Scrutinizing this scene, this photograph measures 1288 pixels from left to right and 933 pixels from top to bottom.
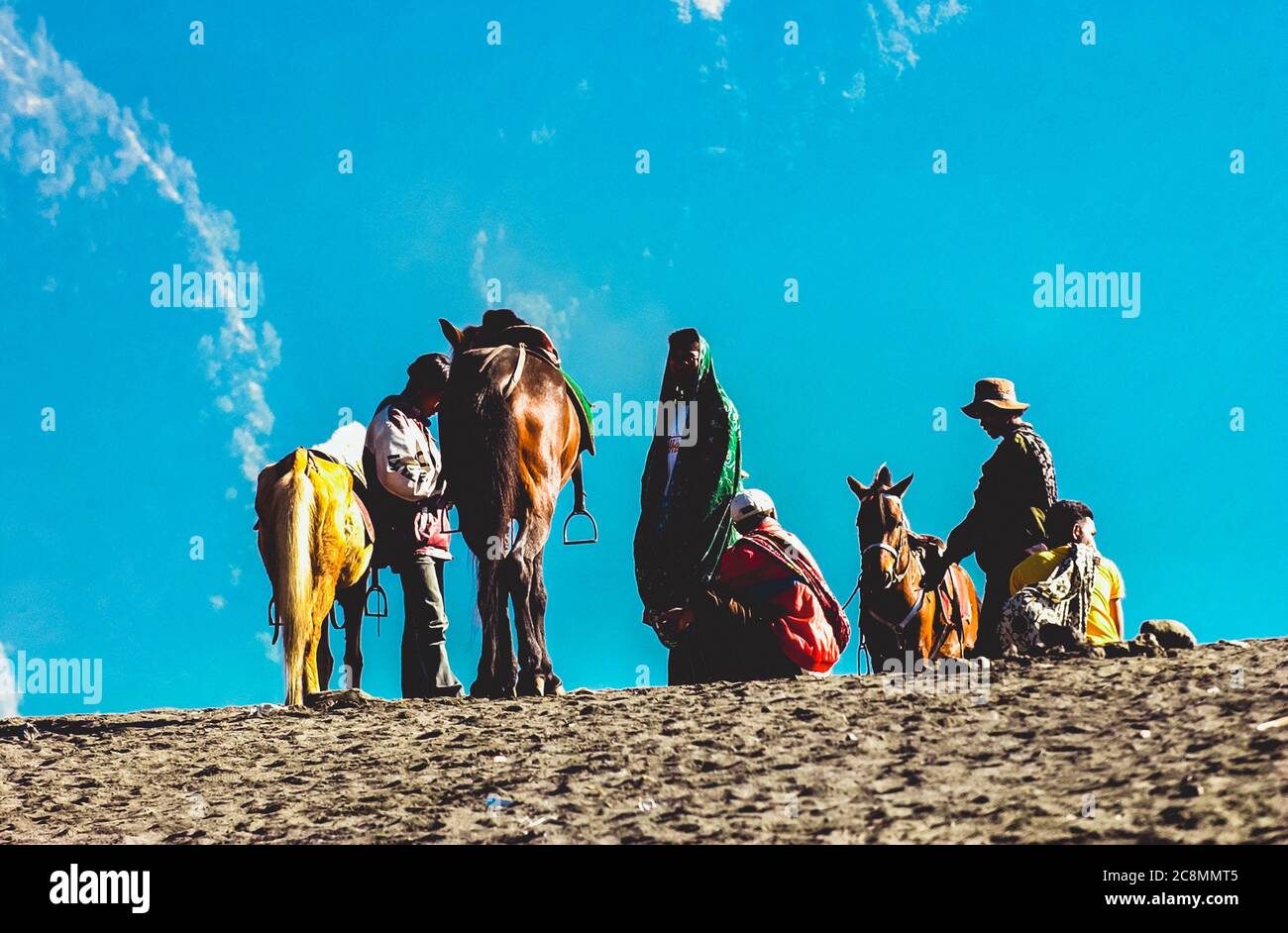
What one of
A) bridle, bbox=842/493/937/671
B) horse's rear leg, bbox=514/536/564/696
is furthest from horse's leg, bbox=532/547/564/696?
bridle, bbox=842/493/937/671

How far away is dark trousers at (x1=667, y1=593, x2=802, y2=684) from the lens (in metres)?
12.2

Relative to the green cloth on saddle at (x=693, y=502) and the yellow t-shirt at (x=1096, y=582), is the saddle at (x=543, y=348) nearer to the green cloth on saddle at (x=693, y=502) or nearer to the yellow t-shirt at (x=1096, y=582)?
the green cloth on saddle at (x=693, y=502)

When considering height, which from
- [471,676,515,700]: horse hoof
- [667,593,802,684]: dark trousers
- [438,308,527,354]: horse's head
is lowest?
[471,676,515,700]: horse hoof

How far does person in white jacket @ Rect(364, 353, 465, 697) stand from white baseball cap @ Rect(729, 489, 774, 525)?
8.14ft

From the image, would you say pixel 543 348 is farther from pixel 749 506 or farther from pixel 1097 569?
pixel 1097 569

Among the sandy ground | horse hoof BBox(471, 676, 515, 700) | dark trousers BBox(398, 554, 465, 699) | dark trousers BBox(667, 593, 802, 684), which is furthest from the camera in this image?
dark trousers BBox(398, 554, 465, 699)

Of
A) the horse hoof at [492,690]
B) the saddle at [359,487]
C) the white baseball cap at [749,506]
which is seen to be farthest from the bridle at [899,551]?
the saddle at [359,487]

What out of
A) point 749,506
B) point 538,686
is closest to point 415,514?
point 538,686

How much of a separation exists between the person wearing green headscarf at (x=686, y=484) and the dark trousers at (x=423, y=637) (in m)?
1.91

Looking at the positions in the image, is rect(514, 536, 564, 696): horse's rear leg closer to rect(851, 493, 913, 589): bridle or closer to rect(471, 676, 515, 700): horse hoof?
A: rect(471, 676, 515, 700): horse hoof

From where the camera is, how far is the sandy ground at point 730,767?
28.6 ft

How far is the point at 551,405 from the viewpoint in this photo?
1305 cm

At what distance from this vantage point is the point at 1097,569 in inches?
457

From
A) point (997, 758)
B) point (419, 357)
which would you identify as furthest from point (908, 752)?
point (419, 357)
